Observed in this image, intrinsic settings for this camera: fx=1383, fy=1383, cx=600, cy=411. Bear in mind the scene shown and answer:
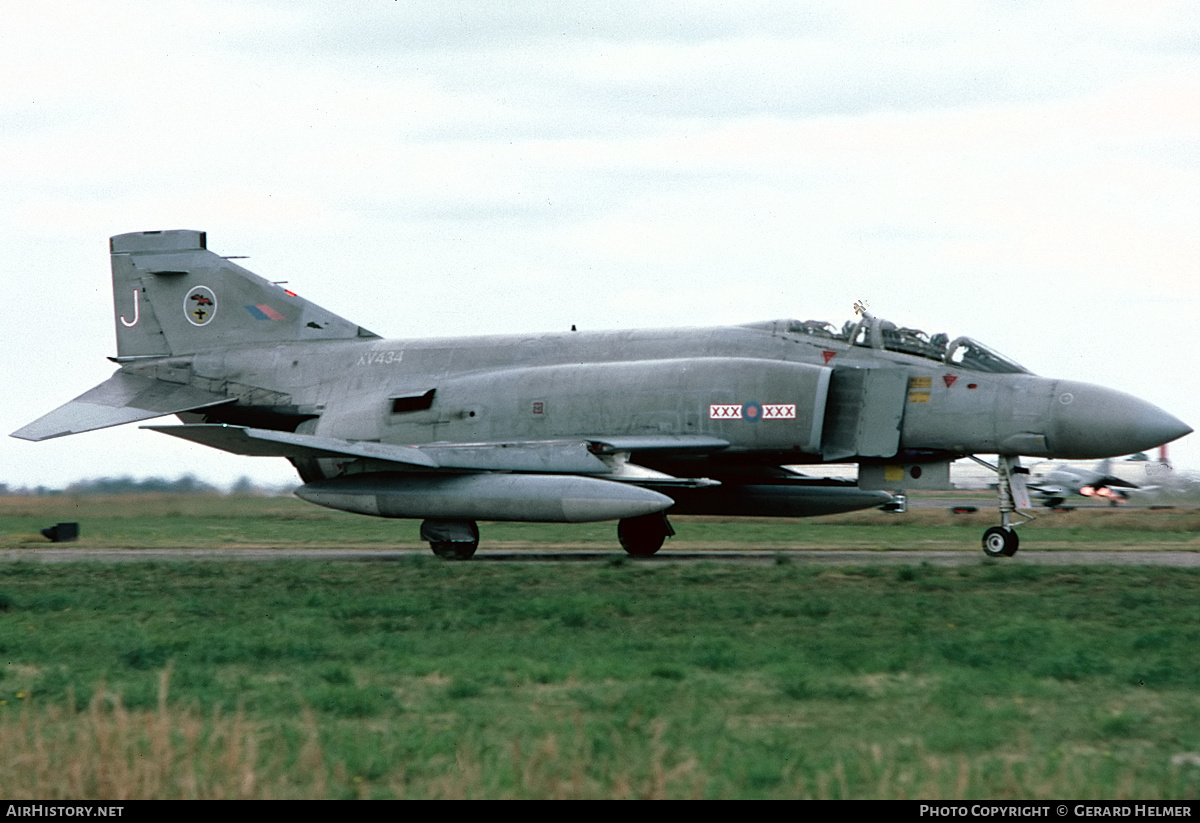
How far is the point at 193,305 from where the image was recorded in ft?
78.6

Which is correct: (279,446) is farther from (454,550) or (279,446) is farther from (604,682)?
(604,682)

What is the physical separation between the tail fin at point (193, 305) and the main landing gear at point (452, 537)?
5445mm

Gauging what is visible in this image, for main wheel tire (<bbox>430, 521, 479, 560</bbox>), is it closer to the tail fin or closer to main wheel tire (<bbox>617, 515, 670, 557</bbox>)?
main wheel tire (<bbox>617, 515, 670, 557</bbox>)

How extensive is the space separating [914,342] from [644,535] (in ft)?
15.9

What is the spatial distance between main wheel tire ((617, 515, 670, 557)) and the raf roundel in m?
8.56

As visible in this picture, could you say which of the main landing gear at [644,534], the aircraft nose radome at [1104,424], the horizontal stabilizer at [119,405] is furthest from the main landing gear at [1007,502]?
the horizontal stabilizer at [119,405]

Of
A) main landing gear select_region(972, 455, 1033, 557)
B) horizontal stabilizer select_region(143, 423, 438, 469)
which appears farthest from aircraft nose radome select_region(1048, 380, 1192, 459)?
horizontal stabilizer select_region(143, 423, 438, 469)

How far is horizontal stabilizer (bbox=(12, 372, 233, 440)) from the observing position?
2244 cm

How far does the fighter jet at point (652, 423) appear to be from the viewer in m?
17.8

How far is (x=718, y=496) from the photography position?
2045 centimetres

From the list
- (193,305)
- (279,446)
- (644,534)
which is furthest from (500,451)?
(193,305)

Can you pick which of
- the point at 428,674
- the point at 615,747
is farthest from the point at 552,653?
the point at 615,747
